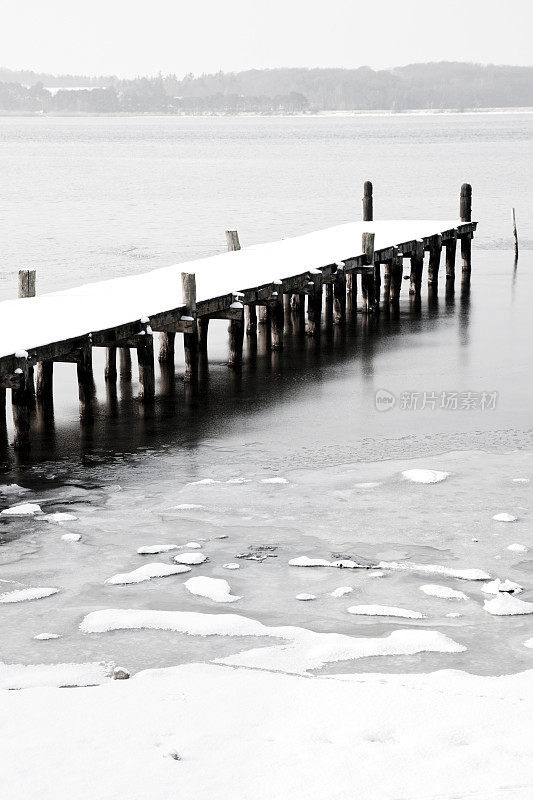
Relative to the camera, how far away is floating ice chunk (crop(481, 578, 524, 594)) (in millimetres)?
8398

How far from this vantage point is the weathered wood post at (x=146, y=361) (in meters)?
14.7

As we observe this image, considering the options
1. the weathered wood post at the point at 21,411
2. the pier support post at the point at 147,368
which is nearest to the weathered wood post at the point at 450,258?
the pier support post at the point at 147,368

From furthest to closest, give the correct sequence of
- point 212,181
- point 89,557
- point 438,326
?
point 212,181, point 438,326, point 89,557

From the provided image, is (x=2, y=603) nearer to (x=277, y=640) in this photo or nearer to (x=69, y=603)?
(x=69, y=603)

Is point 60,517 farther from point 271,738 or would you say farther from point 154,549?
point 271,738

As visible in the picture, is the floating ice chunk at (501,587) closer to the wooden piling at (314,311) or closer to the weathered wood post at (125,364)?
the weathered wood post at (125,364)

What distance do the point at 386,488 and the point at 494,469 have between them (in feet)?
4.61

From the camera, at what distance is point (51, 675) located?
22.9ft

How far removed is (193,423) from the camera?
14.2 m

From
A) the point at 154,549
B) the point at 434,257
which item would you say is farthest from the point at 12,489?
the point at 434,257

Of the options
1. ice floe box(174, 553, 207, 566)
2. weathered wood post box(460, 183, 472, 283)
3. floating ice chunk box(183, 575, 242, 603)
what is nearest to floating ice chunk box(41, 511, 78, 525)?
ice floe box(174, 553, 207, 566)

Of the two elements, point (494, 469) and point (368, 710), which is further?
point (494, 469)

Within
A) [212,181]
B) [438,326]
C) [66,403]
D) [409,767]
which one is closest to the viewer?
[409,767]

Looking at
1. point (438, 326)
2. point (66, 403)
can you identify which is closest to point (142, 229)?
point (438, 326)
